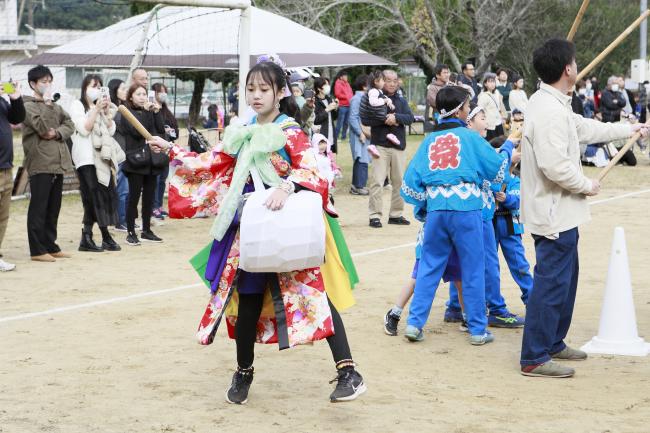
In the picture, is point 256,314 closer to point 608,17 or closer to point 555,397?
point 555,397

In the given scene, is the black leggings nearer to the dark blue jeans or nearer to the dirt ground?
the dirt ground

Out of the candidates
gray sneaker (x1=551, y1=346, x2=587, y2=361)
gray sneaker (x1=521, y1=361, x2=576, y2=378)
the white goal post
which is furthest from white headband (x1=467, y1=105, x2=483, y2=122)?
the white goal post

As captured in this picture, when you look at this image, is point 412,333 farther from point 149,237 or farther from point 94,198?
point 149,237

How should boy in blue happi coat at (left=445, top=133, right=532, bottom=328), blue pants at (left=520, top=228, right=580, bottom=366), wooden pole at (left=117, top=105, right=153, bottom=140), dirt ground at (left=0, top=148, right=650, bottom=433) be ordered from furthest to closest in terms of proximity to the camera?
boy in blue happi coat at (left=445, top=133, right=532, bottom=328)
blue pants at (left=520, top=228, right=580, bottom=366)
wooden pole at (left=117, top=105, right=153, bottom=140)
dirt ground at (left=0, top=148, right=650, bottom=433)

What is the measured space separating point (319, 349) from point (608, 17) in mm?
35685

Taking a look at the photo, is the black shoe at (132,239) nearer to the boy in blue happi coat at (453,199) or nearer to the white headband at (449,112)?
the boy in blue happi coat at (453,199)

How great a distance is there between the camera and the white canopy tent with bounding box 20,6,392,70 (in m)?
14.1

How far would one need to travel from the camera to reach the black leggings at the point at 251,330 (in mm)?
4902

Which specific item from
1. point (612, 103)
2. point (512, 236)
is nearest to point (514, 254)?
point (512, 236)

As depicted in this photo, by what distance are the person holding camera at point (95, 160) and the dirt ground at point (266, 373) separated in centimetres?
140

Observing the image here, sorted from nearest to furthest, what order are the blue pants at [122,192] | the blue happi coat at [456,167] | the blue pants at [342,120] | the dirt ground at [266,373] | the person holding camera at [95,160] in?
the dirt ground at [266,373] < the blue happi coat at [456,167] < the person holding camera at [95,160] < the blue pants at [122,192] < the blue pants at [342,120]

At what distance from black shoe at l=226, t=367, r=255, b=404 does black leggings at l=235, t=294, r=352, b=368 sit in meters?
0.07

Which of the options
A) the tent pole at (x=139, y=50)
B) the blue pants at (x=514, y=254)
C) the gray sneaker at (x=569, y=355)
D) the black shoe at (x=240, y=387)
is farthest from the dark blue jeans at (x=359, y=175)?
the black shoe at (x=240, y=387)

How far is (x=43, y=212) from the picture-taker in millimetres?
9711
